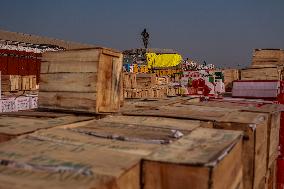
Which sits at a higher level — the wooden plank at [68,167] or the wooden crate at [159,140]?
the wooden crate at [159,140]

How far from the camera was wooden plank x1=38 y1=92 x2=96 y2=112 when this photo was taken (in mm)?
3719

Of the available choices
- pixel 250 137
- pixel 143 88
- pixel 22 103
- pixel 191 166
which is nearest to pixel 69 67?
pixel 250 137

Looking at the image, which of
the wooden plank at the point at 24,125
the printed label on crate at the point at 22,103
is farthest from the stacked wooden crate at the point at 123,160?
the printed label on crate at the point at 22,103

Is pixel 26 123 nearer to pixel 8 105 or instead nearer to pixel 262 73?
pixel 8 105

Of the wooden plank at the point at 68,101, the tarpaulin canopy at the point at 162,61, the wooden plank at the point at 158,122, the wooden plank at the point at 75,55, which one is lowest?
the wooden plank at the point at 158,122

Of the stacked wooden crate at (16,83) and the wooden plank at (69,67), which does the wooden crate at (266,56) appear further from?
the wooden plank at (69,67)

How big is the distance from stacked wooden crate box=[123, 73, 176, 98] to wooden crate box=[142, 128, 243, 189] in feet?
44.5

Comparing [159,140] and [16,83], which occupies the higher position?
[16,83]

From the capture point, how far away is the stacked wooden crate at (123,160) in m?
1.69

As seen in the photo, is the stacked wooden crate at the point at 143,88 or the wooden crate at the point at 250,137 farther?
the stacked wooden crate at the point at 143,88

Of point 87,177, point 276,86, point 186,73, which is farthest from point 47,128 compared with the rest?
point 186,73

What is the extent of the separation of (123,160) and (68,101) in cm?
216

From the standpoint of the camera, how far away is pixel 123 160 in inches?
75.4

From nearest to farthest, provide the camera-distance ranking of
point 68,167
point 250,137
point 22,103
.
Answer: point 68,167 → point 250,137 → point 22,103
